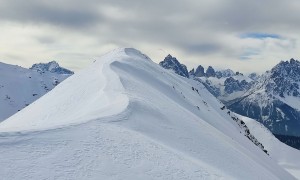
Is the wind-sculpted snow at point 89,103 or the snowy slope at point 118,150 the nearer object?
the snowy slope at point 118,150

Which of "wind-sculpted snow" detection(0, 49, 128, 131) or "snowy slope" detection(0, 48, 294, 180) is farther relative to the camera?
"wind-sculpted snow" detection(0, 49, 128, 131)

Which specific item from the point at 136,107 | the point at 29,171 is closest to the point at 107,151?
the point at 29,171

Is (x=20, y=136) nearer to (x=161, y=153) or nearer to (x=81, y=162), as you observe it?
(x=81, y=162)

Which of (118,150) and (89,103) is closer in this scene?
(118,150)

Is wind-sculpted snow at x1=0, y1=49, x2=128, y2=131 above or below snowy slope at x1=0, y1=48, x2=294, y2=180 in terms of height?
above

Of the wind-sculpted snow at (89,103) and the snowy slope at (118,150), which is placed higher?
the wind-sculpted snow at (89,103)

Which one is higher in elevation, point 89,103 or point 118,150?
point 89,103

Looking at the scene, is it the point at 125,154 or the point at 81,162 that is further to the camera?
the point at 125,154

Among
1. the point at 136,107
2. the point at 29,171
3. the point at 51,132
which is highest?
the point at 136,107

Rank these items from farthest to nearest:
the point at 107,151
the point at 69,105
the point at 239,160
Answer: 1. the point at 69,105
2. the point at 239,160
3. the point at 107,151

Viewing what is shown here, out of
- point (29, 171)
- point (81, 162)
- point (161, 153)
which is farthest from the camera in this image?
point (161, 153)

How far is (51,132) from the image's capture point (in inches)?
1072

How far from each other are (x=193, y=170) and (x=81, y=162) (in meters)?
7.25

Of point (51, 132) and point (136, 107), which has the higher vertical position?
point (136, 107)
